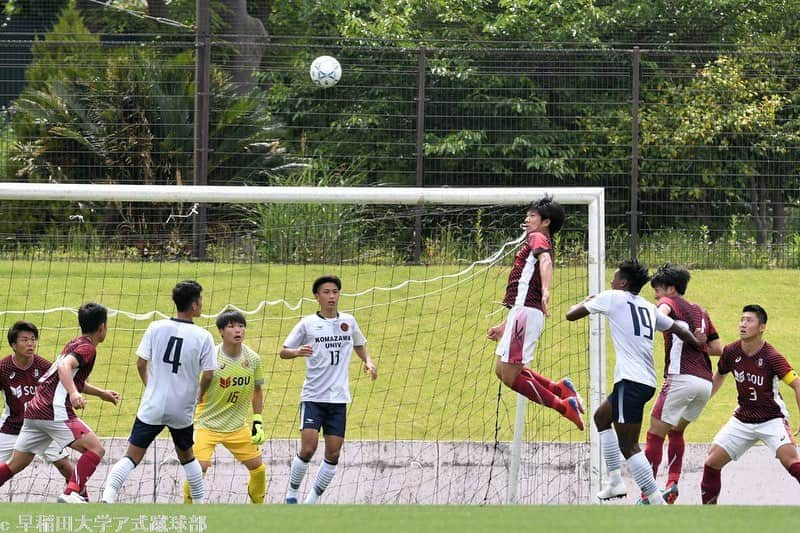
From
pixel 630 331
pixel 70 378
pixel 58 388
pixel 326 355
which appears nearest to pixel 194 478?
pixel 70 378

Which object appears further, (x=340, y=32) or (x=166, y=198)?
(x=340, y=32)

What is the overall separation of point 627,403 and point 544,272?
3.61 feet

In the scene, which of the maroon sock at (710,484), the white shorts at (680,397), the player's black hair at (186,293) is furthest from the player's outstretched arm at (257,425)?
the maroon sock at (710,484)

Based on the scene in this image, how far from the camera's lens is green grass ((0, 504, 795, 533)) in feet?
21.8

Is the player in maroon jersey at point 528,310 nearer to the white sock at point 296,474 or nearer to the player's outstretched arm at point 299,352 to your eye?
the player's outstretched arm at point 299,352

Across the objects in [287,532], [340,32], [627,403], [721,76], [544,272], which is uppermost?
[340,32]

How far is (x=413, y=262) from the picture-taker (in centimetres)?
1496

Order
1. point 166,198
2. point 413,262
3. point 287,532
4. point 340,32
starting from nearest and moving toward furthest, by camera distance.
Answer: point 287,532 < point 166,198 < point 413,262 < point 340,32

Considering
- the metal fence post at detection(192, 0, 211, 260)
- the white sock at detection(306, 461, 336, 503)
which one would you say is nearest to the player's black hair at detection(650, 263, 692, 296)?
the white sock at detection(306, 461, 336, 503)

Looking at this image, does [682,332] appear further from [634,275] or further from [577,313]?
[577,313]

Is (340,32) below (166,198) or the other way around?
Answer: the other way around

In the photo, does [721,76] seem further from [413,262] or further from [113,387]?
[113,387]

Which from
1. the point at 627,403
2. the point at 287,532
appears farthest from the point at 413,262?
the point at 287,532

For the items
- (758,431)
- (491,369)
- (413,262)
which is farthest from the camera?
(413,262)
